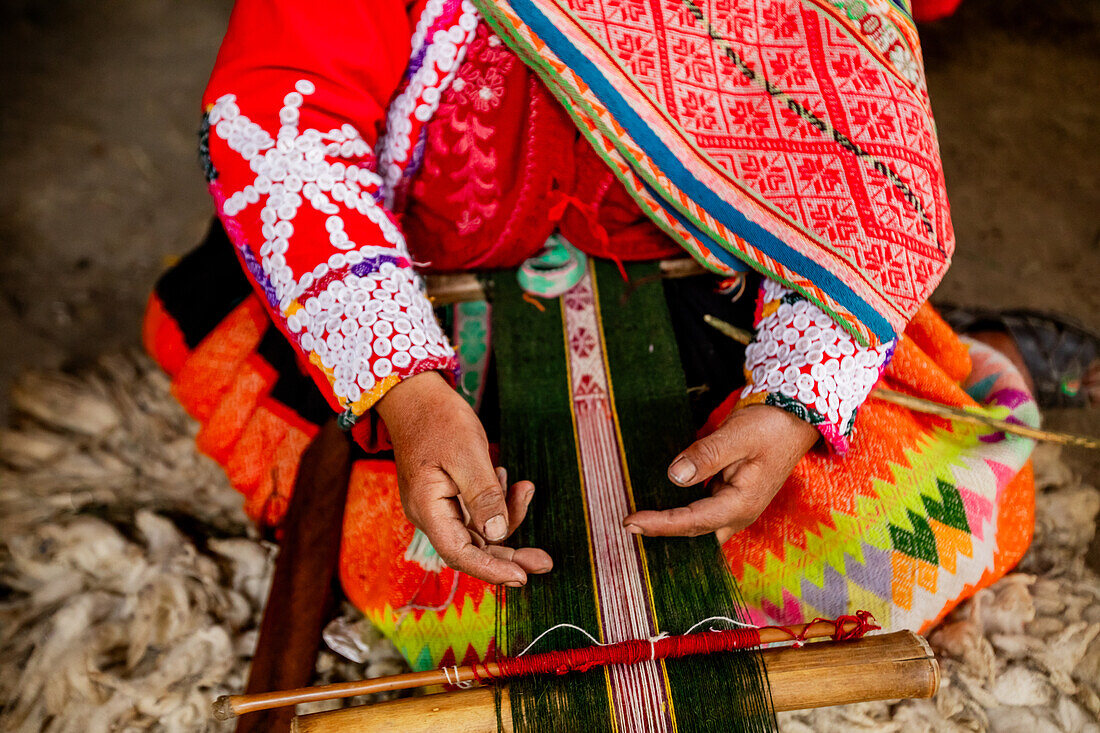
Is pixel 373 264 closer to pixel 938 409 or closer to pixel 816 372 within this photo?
pixel 816 372

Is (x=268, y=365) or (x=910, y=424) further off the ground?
(x=268, y=365)

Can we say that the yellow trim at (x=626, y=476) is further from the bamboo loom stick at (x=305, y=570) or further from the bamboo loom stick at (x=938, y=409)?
the bamboo loom stick at (x=305, y=570)

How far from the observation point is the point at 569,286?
128 centimetres

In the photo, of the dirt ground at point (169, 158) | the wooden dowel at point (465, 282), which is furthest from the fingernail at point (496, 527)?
the dirt ground at point (169, 158)

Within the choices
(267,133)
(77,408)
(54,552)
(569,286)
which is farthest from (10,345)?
(569,286)

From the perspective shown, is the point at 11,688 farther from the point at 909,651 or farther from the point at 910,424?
the point at 910,424

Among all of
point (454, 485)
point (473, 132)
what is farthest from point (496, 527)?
point (473, 132)

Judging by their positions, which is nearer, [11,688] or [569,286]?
[11,688]

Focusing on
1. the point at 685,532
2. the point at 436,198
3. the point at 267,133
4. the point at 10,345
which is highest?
the point at 267,133

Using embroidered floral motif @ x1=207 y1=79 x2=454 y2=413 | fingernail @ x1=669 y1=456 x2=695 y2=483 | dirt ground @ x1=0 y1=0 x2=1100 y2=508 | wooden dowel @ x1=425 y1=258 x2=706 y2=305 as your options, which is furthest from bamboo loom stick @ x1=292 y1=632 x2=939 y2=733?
dirt ground @ x1=0 y1=0 x2=1100 y2=508

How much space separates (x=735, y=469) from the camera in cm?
100

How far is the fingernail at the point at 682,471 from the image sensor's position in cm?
95

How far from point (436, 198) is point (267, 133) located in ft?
0.94

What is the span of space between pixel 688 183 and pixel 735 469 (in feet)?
1.41
